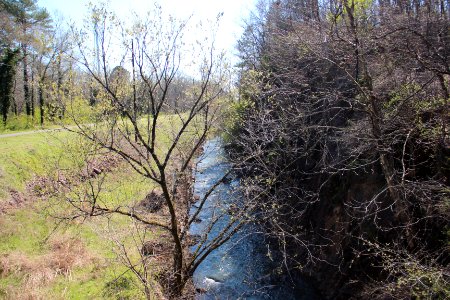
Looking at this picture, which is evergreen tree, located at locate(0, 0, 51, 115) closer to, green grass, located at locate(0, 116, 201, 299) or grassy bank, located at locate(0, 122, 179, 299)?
green grass, located at locate(0, 116, 201, 299)

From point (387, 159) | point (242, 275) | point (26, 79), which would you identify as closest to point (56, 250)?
point (242, 275)

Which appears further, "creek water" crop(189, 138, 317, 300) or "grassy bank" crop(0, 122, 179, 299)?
"creek water" crop(189, 138, 317, 300)

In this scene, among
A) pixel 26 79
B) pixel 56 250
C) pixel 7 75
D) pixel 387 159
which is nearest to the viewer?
pixel 387 159

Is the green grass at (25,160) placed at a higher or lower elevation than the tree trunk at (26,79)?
lower

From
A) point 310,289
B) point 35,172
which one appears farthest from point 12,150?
point 310,289

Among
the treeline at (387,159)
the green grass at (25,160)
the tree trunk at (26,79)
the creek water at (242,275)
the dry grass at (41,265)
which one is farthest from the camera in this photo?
the tree trunk at (26,79)

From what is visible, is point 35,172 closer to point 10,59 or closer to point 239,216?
point 239,216

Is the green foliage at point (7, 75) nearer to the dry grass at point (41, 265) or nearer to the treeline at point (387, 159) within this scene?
the dry grass at point (41, 265)

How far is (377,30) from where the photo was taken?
9.03m

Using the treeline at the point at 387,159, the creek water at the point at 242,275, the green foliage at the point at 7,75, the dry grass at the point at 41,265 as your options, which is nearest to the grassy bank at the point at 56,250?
the dry grass at the point at 41,265

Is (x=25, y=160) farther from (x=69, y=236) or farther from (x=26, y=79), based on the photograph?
(x=26, y=79)

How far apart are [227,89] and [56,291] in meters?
6.97

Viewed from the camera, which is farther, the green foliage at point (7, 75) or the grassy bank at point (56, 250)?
the green foliage at point (7, 75)

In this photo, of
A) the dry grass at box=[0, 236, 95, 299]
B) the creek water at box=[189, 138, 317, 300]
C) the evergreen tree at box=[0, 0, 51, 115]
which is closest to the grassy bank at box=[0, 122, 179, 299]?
the dry grass at box=[0, 236, 95, 299]
